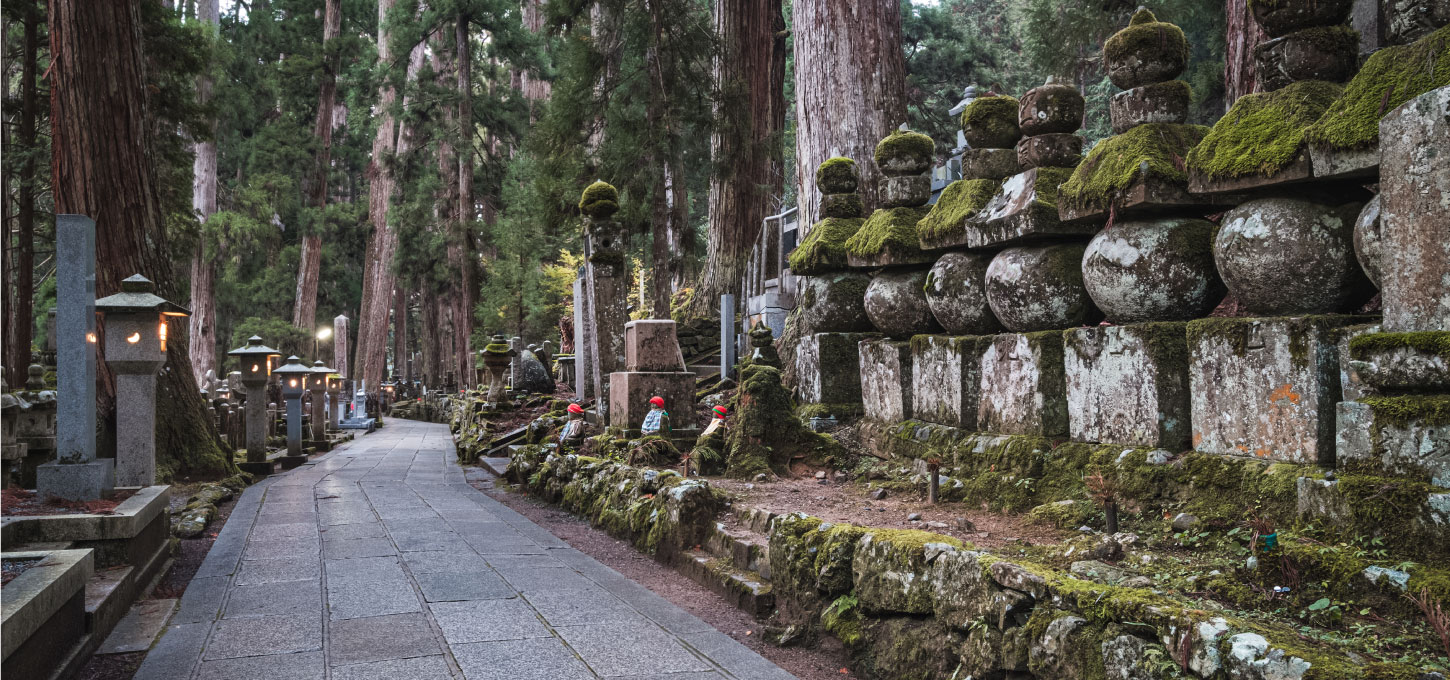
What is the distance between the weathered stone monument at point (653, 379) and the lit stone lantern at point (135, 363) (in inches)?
156

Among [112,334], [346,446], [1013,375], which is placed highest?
[112,334]

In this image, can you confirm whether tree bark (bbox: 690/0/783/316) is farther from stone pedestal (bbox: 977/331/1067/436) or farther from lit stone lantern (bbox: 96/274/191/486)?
stone pedestal (bbox: 977/331/1067/436)

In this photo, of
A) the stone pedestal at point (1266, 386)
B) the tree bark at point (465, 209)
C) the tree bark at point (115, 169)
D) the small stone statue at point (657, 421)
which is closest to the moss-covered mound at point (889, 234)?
the stone pedestal at point (1266, 386)

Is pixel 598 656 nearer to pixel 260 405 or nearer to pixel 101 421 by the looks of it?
pixel 101 421

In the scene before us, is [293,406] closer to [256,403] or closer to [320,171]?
[256,403]

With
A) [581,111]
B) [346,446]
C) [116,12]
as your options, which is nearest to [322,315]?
[346,446]

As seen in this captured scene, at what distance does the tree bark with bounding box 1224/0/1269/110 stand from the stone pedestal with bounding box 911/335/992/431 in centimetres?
313

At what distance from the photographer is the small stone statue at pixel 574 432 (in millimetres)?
10270

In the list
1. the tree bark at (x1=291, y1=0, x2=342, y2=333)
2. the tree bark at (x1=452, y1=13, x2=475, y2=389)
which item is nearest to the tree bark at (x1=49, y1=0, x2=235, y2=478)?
the tree bark at (x1=452, y1=13, x2=475, y2=389)

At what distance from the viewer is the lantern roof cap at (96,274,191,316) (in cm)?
711

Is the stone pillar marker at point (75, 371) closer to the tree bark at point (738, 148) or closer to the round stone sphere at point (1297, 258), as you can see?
the round stone sphere at point (1297, 258)

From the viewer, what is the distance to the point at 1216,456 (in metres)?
3.37

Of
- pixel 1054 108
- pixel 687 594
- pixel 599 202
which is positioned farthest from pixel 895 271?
pixel 599 202

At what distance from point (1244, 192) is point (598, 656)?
10.4 ft
